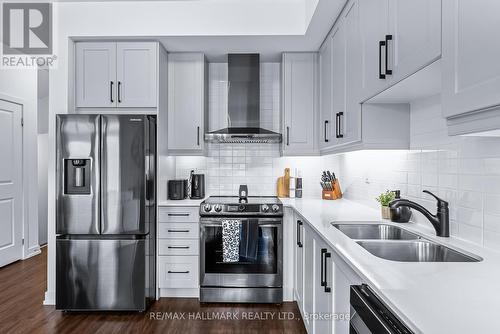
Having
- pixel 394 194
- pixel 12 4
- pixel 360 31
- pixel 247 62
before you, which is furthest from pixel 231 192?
pixel 12 4

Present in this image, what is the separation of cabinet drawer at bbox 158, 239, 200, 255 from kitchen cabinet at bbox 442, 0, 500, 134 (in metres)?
2.43

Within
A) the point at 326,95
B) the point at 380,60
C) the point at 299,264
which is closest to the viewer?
the point at 380,60

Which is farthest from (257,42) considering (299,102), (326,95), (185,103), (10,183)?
(10,183)

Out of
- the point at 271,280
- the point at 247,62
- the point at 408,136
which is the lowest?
the point at 271,280

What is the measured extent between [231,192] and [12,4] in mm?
2764

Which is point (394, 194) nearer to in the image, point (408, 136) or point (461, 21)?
point (408, 136)

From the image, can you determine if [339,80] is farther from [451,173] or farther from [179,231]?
[179,231]

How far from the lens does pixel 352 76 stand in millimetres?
2133

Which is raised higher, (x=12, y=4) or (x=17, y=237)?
(x=12, y=4)

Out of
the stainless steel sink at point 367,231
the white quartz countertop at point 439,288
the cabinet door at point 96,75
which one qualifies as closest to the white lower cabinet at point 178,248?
the cabinet door at point 96,75

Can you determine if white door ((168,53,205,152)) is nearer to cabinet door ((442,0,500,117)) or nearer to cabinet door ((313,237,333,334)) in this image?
cabinet door ((313,237,333,334))

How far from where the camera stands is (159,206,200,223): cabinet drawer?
2980 millimetres

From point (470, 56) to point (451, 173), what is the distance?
2.87 ft

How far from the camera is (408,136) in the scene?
6.72ft
